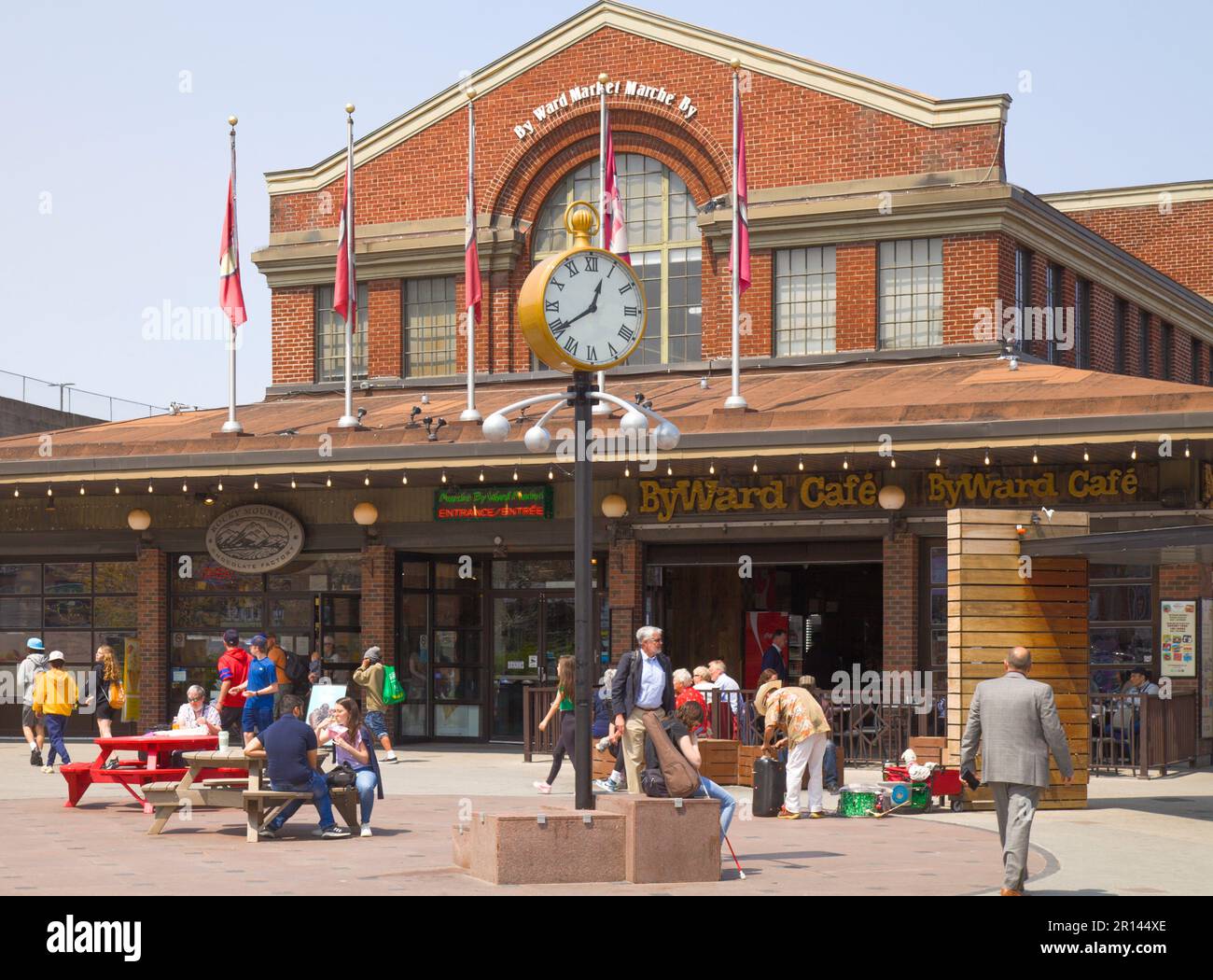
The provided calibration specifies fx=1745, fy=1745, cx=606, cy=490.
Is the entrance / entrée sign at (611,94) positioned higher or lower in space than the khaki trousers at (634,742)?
higher

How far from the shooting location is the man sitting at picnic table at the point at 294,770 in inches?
609

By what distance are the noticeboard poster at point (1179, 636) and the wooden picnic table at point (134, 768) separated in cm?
1360

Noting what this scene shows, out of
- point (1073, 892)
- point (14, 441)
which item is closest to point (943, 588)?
point (1073, 892)

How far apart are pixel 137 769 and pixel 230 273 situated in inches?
463

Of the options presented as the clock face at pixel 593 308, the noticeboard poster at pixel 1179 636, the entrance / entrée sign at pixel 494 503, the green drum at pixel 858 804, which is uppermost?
the clock face at pixel 593 308

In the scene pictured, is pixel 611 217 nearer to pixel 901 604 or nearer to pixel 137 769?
pixel 901 604

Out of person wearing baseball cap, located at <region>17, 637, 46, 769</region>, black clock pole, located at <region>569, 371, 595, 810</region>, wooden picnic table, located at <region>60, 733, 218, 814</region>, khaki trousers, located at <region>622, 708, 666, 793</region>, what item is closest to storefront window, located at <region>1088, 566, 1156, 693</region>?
khaki trousers, located at <region>622, 708, 666, 793</region>

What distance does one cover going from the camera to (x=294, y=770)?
50.9 feet

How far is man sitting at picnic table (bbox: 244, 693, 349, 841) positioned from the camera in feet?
50.8

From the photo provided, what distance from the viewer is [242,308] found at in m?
28.2

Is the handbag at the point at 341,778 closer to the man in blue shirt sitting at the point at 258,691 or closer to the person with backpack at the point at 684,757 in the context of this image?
the person with backpack at the point at 684,757

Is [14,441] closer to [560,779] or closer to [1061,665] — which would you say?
[560,779]

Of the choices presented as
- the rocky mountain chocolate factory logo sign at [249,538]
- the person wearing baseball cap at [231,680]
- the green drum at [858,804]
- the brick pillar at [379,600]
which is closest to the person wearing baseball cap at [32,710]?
the person wearing baseball cap at [231,680]

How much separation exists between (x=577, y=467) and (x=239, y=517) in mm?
16900
